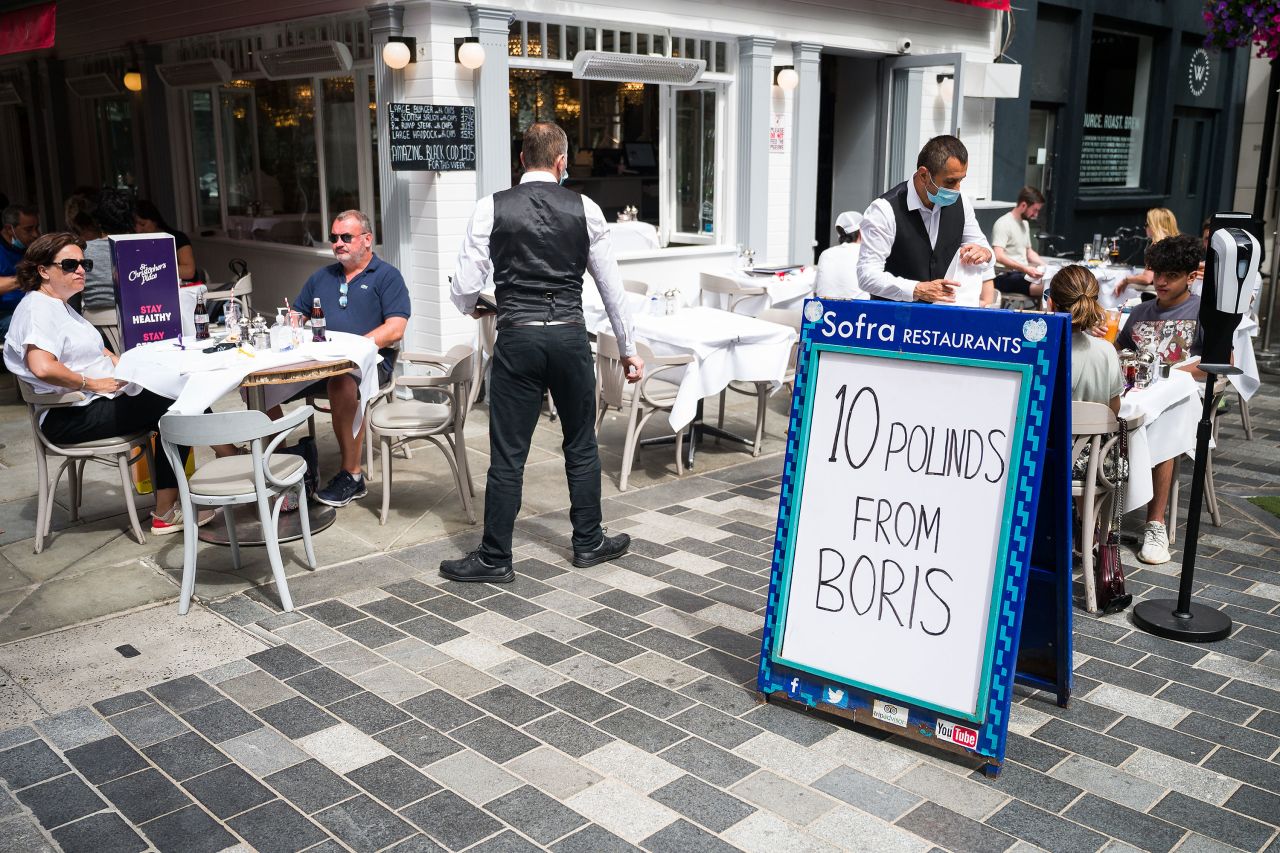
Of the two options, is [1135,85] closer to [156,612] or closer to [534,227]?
[534,227]

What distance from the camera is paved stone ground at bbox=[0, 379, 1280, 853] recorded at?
3027 mm

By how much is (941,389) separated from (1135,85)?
50.0ft

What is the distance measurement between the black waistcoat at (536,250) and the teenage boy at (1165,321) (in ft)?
9.27

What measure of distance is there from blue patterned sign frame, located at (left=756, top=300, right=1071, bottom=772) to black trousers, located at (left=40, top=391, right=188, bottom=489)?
9.76ft

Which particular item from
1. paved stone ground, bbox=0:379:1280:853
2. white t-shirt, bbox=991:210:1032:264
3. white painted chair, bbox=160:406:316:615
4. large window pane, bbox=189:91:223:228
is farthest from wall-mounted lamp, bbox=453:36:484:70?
white t-shirt, bbox=991:210:1032:264

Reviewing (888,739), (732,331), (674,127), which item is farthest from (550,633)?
(674,127)

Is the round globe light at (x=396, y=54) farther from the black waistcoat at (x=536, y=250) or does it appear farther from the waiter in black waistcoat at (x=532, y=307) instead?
the black waistcoat at (x=536, y=250)

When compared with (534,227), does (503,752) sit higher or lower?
lower

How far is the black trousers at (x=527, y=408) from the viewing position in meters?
4.59

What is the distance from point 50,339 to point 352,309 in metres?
1.46

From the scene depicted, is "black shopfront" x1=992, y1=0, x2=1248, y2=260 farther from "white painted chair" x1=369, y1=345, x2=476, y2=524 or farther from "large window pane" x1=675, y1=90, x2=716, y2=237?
"white painted chair" x1=369, y1=345, x2=476, y2=524

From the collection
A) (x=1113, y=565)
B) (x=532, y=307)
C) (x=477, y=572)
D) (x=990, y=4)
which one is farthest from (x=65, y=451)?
(x=990, y=4)

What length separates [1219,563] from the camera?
5.14m

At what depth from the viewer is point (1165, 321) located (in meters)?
5.58
